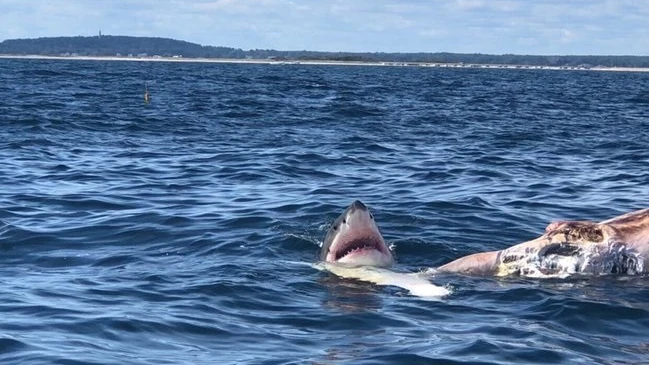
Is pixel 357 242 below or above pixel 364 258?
above

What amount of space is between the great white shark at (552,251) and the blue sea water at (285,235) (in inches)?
12.4

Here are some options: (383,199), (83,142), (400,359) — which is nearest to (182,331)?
(400,359)

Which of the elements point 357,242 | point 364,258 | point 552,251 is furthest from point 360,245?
point 552,251

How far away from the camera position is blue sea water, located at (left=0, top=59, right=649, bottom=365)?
10.1 m

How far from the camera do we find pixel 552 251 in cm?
1302

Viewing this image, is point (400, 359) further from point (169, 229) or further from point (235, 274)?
point (169, 229)

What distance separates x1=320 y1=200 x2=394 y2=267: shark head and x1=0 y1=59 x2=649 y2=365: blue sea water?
0.45 meters

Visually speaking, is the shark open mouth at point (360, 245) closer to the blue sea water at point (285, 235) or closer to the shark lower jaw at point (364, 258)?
the shark lower jaw at point (364, 258)

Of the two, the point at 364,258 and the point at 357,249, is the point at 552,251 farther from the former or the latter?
the point at 357,249

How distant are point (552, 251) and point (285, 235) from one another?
4445 millimetres

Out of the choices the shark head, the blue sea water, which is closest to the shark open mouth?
the shark head

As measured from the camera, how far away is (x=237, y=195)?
64.7 feet

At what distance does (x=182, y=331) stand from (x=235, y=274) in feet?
9.28

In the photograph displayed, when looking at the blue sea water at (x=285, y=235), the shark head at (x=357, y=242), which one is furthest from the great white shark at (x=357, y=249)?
the blue sea water at (x=285, y=235)
